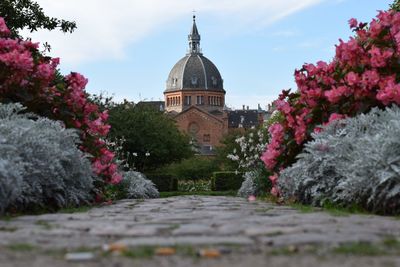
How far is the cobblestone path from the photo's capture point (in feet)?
8.92

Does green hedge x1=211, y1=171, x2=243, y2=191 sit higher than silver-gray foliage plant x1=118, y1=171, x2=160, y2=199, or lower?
higher

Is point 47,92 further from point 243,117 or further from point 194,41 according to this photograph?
point 194,41

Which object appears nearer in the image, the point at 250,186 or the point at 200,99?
the point at 250,186

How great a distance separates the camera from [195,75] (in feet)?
331

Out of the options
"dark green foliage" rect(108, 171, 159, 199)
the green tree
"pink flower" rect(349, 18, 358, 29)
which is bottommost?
"dark green foliage" rect(108, 171, 159, 199)

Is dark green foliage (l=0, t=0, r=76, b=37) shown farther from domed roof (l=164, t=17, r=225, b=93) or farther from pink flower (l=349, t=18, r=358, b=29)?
domed roof (l=164, t=17, r=225, b=93)

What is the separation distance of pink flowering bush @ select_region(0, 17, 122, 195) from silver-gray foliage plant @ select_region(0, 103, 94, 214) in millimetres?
356

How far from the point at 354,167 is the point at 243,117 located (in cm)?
9044

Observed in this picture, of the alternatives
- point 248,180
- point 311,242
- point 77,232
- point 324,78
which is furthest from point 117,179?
point 311,242

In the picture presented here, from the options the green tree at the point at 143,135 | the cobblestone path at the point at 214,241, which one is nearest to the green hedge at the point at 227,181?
the green tree at the point at 143,135

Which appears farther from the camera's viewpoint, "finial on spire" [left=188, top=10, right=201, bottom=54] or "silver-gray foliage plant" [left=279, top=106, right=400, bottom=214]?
"finial on spire" [left=188, top=10, right=201, bottom=54]

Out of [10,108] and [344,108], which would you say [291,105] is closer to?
[344,108]

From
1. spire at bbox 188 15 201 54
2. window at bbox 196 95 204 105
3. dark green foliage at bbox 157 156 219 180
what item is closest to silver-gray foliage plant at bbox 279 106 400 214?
dark green foliage at bbox 157 156 219 180

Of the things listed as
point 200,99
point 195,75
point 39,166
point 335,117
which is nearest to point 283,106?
point 335,117
